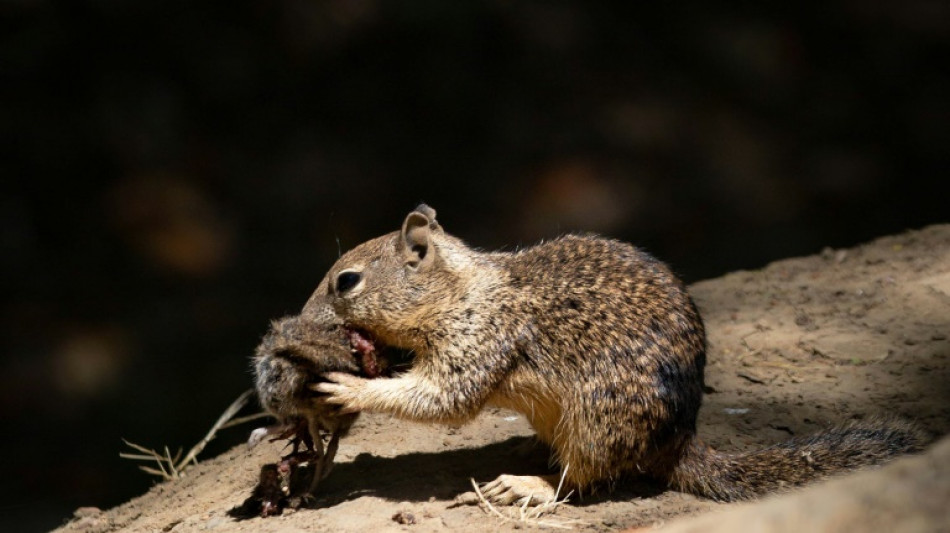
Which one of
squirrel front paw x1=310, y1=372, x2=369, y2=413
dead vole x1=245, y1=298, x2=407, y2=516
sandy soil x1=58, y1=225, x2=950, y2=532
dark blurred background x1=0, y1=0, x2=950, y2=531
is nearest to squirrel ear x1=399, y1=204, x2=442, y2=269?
dead vole x1=245, y1=298, x2=407, y2=516

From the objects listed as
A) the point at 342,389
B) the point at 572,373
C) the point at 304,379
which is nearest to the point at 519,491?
the point at 572,373

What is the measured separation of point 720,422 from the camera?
3.81m

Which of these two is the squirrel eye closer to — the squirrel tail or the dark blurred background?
the squirrel tail

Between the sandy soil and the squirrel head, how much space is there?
577mm

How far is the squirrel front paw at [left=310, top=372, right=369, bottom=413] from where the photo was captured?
10.7ft

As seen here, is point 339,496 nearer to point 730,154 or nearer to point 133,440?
point 133,440

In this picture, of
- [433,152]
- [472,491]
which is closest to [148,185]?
[433,152]

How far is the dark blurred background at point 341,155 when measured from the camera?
18.7 feet

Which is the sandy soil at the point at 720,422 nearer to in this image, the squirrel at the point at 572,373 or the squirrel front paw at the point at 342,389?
the squirrel at the point at 572,373

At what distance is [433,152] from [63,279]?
2.45m

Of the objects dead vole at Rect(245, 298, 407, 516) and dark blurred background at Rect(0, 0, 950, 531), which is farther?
dark blurred background at Rect(0, 0, 950, 531)

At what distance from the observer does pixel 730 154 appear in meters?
6.48

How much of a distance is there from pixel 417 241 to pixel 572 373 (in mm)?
787

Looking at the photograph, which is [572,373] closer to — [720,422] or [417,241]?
[417,241]
